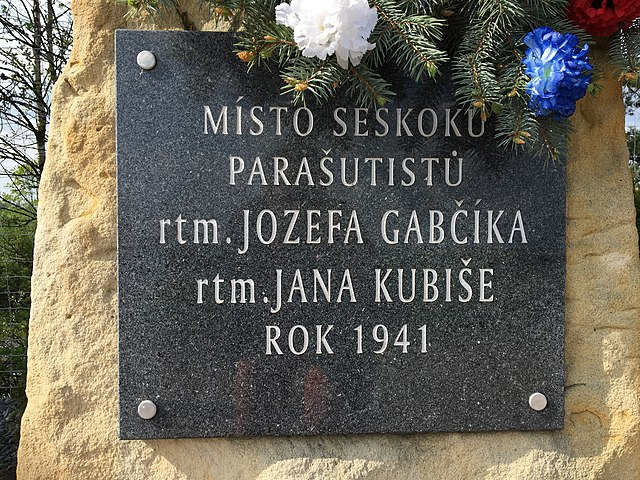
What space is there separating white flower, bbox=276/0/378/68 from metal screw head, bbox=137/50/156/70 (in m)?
0.44

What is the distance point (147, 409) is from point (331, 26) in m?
1.18

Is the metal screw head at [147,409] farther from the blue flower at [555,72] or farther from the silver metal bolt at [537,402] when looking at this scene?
the blue flower at [555,72]

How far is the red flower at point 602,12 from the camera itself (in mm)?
1562

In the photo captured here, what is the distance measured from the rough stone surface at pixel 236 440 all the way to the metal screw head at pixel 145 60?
0.13 meters

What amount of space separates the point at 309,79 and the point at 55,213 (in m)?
0.87

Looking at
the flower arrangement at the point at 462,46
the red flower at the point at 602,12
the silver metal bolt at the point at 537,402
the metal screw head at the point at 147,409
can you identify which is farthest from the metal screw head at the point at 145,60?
the silver metal bolt at the point at 537,402

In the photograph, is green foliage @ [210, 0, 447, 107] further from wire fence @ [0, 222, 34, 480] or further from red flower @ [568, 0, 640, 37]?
wire fence @ [0, 222, 34, 480]

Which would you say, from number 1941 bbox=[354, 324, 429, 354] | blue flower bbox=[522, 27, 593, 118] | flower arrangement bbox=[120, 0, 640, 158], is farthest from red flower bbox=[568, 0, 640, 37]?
number 1941 bbox=[354, 324, 429, 354]

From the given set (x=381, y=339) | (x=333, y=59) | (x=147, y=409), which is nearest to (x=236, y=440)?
(x=147, y=409)

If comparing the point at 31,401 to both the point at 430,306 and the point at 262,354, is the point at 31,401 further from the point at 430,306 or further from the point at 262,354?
the point at 430,306

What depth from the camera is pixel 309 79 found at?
1.48m

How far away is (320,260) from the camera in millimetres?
1710

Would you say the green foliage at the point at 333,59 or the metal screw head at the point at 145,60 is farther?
the metal screw head at the point at 145,60

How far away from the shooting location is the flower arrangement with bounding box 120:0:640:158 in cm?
143
